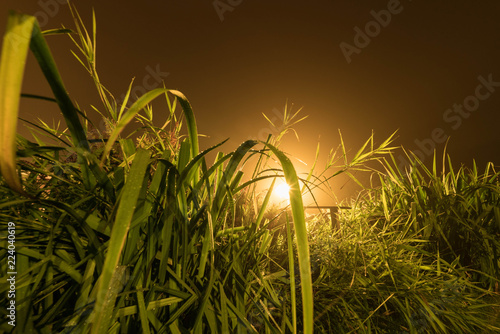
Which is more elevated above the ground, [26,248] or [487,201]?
[487,201]

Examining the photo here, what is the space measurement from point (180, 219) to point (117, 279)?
0.31 ft

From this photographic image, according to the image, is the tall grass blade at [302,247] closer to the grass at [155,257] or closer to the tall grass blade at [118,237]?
the grass at [155,257]

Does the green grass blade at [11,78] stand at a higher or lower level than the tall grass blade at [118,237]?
higher

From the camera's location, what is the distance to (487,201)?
830 mm

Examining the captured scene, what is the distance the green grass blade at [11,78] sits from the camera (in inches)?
7.3

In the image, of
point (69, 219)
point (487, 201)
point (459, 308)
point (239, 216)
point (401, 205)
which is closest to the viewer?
point (69, 219)

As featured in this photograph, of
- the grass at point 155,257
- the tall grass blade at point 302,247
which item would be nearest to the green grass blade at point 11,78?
the grass at point 155,257

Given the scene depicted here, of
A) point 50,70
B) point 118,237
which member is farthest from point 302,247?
point 50,70

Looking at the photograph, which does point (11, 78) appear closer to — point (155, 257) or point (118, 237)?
point (118, 237)

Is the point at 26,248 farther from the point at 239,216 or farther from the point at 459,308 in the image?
the point at 459,308

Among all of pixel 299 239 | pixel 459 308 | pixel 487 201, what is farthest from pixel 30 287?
pixel 487 201

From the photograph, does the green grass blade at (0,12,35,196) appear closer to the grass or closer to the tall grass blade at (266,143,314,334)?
the grass

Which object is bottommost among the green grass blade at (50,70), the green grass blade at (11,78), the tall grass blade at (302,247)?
the tall grass blade at (302,247)

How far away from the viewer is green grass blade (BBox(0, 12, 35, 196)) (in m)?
0.19
